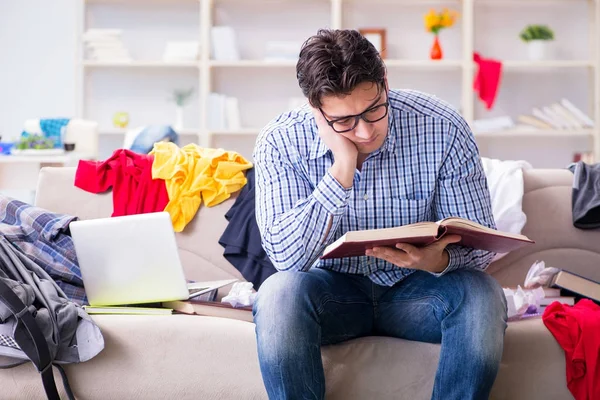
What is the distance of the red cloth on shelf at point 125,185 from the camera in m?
2.59

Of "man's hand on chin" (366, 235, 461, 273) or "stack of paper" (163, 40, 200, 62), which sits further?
"stack of paper" (163, 40, 200, 62)

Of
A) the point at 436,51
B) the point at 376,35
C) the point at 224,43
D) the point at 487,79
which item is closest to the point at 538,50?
the point at 487,79

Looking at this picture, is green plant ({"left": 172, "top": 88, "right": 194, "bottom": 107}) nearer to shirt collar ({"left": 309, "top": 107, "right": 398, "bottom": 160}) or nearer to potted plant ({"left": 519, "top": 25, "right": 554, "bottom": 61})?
potted plant ({"left": 519, "top": 25, "right": 554, "bottom": 61})

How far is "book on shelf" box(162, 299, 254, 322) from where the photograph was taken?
2.14m

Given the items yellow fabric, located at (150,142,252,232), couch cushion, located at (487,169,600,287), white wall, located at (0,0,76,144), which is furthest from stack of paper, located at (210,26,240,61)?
couch cushion, located at (487,169,600,287)

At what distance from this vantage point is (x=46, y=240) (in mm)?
2381

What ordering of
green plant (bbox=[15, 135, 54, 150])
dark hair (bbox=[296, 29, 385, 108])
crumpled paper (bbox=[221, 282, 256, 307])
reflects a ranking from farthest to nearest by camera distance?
green plant (bbox=[15, 135, 54, 150]), crumpled paper (bbox=[221, 282, 256, 307]), dark hair (bbox=[296, 29, 385, 108])

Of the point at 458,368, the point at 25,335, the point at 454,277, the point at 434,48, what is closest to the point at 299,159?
the point at 454,277

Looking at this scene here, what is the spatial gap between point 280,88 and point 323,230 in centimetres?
377

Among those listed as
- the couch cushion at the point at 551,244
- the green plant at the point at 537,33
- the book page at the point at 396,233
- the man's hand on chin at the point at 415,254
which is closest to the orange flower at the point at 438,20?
the green plant at the point at 537,33

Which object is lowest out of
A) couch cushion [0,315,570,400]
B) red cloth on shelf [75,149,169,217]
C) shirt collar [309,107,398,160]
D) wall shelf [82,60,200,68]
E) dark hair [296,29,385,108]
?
couch cushion [0,315,570,400]

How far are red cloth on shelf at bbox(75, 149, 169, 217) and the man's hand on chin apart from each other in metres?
1.11

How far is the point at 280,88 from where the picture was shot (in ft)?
17.9

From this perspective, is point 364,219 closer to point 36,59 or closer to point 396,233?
point 396,233
